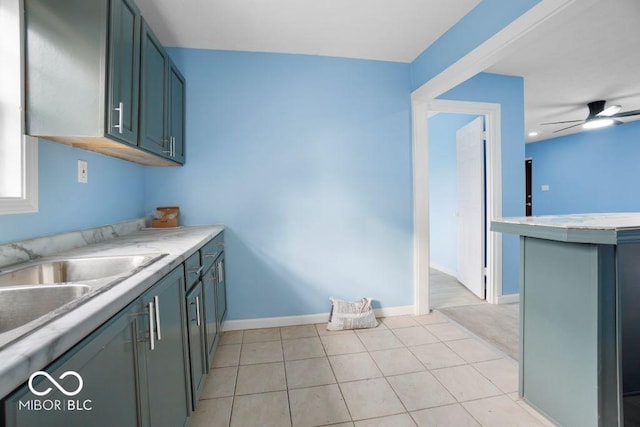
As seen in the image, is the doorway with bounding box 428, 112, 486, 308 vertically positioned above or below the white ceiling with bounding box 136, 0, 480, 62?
below

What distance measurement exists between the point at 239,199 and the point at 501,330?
256cm

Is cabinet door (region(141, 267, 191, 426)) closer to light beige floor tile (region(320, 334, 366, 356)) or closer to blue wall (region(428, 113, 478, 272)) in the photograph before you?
light beige floor tile (region(320, 334, 366, 356))

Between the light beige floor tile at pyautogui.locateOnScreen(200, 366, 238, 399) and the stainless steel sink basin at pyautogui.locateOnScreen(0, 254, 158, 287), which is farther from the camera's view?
the light beige floor tile at pyautogui.locateOnScreen(200, 366, 238, 399)

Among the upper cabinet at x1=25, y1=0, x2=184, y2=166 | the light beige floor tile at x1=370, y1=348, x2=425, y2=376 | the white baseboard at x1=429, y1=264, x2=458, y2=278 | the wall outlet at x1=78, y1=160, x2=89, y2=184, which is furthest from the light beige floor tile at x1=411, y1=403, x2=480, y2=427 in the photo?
the white baseboard at x1=429, y1=264, x2=458, y2=278

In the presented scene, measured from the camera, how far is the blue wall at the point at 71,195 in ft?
4.51

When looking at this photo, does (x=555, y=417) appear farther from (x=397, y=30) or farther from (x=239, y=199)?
(x=397, y=30)

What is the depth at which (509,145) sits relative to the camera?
10.1ft

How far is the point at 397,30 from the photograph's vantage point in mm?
2318

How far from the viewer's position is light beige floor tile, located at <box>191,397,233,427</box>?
152 centimetres

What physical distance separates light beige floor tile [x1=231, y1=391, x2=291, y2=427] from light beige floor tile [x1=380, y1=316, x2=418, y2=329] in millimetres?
1280

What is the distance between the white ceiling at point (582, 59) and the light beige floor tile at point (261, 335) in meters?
2.70

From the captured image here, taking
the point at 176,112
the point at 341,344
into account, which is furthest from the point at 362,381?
the point at 176,112

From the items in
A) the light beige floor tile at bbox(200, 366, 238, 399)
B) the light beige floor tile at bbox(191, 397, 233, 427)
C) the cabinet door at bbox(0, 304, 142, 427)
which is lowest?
the light beige floor tile at bbox(191, 397, 233, 427)

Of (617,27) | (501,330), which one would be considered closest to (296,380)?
(501,330)
